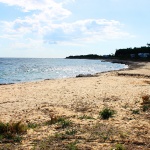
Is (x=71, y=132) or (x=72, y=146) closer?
(x=72, y=146)

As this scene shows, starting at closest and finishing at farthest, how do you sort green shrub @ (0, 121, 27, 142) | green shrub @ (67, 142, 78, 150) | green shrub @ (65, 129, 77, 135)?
green shrub @ (67, 142, 78, 150) → green shrub @ (0, 121, 27, 142) → green shrub @ (65, 129, 77, 135)

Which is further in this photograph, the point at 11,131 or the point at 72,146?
the point at 11,131

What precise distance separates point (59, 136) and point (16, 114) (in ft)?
15.0

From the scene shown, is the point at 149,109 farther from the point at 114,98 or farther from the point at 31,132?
the point at 31,132

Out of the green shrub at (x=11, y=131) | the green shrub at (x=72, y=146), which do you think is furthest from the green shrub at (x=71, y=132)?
the green shrub at (x=11, y=131)

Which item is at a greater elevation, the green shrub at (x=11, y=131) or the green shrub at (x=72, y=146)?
the green shrub at (x=11, y=131)

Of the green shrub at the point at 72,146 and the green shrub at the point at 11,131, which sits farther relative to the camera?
the green shrub at the point at 11,131

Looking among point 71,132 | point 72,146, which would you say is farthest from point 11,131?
point 72,146

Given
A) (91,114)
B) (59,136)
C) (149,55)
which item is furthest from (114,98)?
(149,55)

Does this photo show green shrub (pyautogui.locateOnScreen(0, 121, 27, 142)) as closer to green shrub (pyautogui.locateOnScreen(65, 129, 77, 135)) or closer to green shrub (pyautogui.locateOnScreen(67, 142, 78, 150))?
green shrub (pyautogui.locateOnScreen(65, 129, 77, 135))

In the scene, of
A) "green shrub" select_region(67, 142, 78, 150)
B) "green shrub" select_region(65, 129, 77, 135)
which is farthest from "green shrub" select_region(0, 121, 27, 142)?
"green shrub" select_region(67, 142, 78, 150)

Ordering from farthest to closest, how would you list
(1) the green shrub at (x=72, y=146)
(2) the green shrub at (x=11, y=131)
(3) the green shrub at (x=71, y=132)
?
(3) the green shrub at (x=71, y=132) → (2) the green shrub at (x=11, y=131) → (1) the green shrub at (x=72, y=146)

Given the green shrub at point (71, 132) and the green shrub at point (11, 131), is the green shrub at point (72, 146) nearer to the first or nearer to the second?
the green shrub at point (71, 132)

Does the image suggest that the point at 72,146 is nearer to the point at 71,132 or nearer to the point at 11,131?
the point at 71,132
